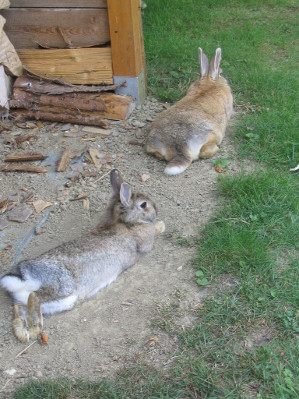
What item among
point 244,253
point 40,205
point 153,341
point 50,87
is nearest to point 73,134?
point 50,87

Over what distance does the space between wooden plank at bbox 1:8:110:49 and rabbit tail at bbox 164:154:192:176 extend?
1687mm

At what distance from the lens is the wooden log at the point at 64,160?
5137 millimetres

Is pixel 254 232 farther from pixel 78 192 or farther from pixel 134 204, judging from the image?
pixel 78 192

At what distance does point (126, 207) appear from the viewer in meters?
4.21

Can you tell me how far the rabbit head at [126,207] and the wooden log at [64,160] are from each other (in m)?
0.93

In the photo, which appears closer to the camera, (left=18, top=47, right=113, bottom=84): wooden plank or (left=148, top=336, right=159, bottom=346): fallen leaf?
(left=148, top=336, right=159, bottom=346): fallen leaf

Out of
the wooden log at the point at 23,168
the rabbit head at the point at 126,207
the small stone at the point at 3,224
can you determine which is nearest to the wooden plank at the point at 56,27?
the wooden log at the point at 23,168

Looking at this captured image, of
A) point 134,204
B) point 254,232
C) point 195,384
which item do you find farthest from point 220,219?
point 195,384

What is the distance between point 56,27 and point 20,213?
2.38 metres

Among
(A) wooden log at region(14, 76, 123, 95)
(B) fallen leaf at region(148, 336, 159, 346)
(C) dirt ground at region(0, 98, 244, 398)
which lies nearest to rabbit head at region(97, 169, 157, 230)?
(C) dirt ground at region(0, 98, 244, 398)

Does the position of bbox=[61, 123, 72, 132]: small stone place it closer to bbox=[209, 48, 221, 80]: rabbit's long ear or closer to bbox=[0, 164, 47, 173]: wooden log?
bbox=[0, 164, 47, 173]: wooden log

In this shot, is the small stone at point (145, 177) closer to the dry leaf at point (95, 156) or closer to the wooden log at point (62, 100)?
the dry leaf at point (95, 156)

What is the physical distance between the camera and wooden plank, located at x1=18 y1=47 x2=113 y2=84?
5.94 meters

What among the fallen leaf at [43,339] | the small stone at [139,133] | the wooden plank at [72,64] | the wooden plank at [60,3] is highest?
the wooden plank at [60,3]
